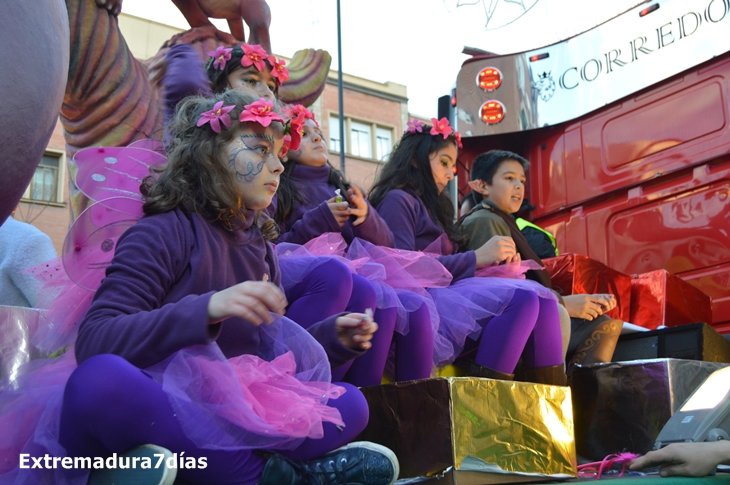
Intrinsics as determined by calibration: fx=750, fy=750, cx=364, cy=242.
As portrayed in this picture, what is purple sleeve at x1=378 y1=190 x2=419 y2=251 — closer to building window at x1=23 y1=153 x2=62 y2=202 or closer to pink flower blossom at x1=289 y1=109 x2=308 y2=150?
pink flower blossom at x1=289 y1=109 x2=308 y2=150

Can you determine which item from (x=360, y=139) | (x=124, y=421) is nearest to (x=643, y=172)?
(x=124, y=421)

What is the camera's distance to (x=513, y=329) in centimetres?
238

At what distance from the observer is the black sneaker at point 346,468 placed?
57.4 inches

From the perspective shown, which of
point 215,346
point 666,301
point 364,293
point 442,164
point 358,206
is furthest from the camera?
point 666,301

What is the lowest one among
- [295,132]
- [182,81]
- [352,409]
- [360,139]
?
[352,409]

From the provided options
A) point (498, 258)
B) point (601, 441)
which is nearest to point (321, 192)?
point (498, 258)

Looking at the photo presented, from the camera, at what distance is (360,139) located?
22.1 m

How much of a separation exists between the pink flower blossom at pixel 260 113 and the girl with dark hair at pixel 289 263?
19 centimetres

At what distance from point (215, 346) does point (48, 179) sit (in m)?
15.4

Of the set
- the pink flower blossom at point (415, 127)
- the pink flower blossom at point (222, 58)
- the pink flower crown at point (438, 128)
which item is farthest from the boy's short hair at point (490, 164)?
the pink flower blossom at point (222, 58)

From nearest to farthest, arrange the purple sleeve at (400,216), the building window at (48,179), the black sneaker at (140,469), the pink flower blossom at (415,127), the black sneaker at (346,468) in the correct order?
the black sneaker at (140,469)
the black sneaker at (346,468)
the purple sleeve at (400,216)
the pink flower blossom at (415,127)
the building window at (48,179)

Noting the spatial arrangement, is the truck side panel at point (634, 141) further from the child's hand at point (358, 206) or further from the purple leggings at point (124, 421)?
Result: the purple leggings at point (124, 421)

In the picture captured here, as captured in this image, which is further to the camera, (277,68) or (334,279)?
(277,68)

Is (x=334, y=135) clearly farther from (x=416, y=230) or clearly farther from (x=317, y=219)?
(x=317, y=219)
